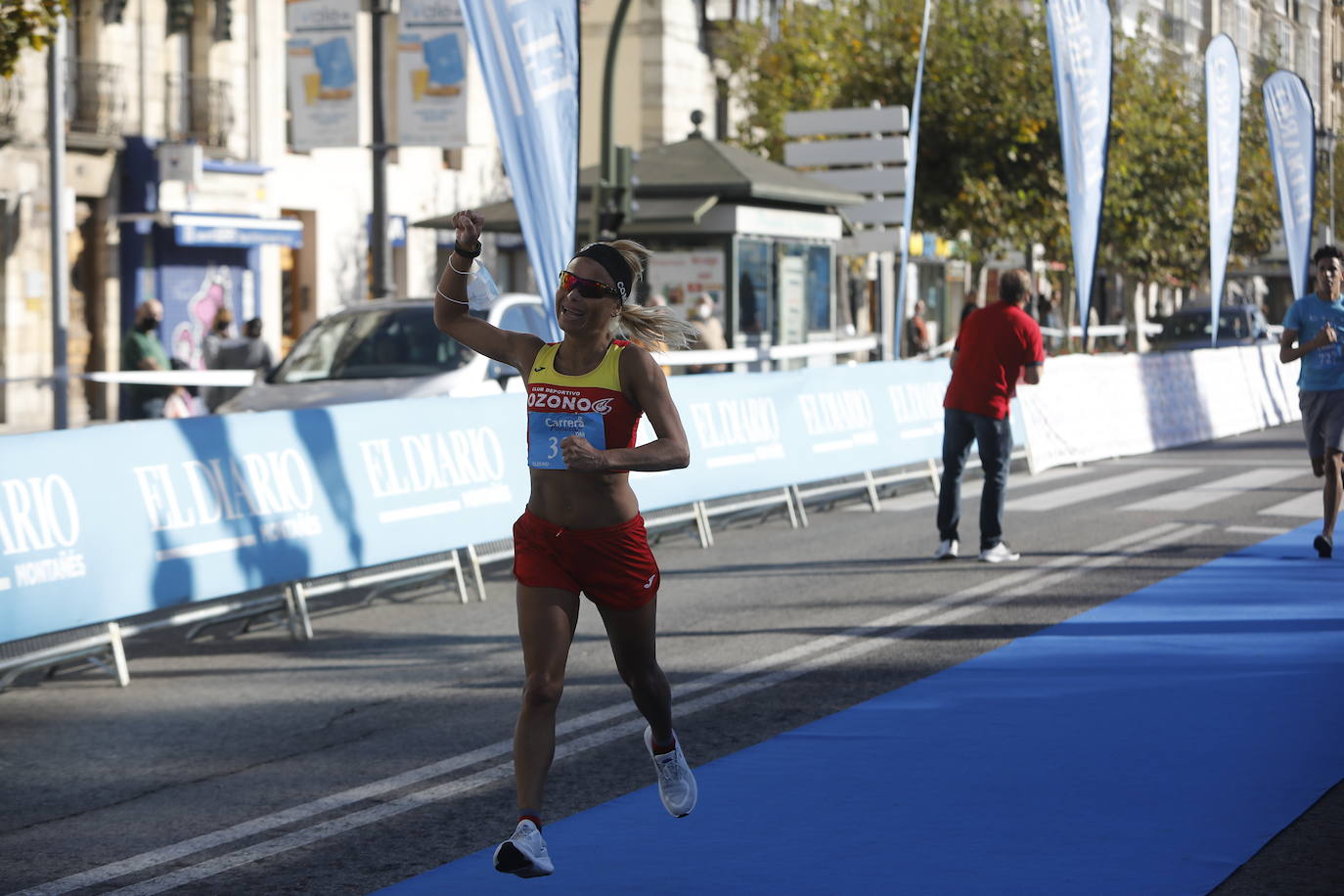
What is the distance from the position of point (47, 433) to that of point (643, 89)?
3668 centimetres

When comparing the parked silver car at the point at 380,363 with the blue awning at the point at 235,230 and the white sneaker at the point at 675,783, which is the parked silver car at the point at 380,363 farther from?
the blue awning at the point at 235,230

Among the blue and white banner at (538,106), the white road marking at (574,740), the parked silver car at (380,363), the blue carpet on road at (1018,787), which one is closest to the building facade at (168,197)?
the parked silver car at (380,363)

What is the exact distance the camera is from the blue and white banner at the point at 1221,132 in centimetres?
2372

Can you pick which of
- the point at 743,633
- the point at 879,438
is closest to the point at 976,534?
the point at 879,438

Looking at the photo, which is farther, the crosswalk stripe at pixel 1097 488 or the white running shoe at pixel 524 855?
the crosswalk stripe at pixel 1097 488

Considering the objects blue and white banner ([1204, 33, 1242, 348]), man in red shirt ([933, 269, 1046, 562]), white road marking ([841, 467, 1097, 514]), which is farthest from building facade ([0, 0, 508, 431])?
man in red shirt ([933, 269, 1046, 562])

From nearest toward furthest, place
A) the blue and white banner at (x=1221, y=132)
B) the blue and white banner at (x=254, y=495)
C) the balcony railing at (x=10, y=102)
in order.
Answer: the blue and white banner at (x=254, y=495) → the blue and white banner at (x=1221, y=132) → the balcony railing at (x=10, y=102)

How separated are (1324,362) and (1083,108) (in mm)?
8373

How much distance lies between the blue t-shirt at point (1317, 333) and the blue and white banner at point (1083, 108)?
7.54 metres

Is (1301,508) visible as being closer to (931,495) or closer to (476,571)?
(931,495)

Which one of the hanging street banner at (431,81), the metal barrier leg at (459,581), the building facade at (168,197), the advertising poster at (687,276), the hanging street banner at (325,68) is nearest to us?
the metal barrier leg at (459,581)

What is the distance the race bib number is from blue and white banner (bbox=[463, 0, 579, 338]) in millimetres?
7587

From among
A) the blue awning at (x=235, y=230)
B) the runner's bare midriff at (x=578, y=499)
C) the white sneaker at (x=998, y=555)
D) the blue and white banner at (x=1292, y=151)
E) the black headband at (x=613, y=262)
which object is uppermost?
the blue and white banner at (x=1292, y=151)

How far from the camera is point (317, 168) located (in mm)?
34156
